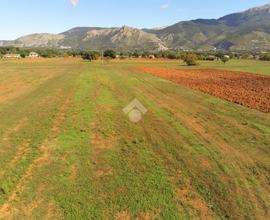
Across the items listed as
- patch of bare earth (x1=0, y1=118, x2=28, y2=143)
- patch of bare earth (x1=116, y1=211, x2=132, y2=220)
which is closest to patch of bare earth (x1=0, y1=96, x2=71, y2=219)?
patch of bare earth (x1=0, y1=118, x2=28, y2=143)

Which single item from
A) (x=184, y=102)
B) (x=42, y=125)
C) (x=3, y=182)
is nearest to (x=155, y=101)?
(x=184, y=102)

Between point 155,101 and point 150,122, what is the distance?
9176mm

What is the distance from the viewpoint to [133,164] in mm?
13984

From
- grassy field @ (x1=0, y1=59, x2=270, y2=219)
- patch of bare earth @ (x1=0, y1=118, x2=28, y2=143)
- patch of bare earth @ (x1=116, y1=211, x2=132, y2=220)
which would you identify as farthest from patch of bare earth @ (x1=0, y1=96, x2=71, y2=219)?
patch of bare earth @ (x1=116, y1=211, x2=132, y2=220)

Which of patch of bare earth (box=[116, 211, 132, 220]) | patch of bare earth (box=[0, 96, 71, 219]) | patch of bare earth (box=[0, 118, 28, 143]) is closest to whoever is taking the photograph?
patch of bare earth (box=[116, 211, 132, 220])

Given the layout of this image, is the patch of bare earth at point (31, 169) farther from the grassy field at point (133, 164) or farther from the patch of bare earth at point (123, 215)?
the patch of bare earth at point (123, 215)

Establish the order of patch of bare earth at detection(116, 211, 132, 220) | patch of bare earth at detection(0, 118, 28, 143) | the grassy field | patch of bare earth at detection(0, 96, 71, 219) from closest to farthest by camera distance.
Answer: patch of bare earth at detection(116, 211, 132, 220) → patch of bare earth at detection(0, 96, 71, 219) → the grassy field → patch of bare earth at detection(0, 118, 28, 143)

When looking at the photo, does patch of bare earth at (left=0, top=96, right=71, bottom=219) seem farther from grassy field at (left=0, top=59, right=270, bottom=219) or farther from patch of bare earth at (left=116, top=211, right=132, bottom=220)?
patch of bare earth at (left=116, top=211, right=132, bottom=220)

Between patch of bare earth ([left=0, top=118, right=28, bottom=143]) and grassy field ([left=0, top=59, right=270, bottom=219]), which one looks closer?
grassy field ([left=0, top=59, right=270, bottom=219])

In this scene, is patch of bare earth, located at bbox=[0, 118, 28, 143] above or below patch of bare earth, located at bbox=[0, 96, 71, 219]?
below

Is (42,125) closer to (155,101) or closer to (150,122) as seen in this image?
(150,122)

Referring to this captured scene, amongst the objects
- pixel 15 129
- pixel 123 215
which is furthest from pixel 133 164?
pixel 15 129

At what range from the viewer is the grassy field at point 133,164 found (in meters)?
10.6

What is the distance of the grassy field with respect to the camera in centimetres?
1060
